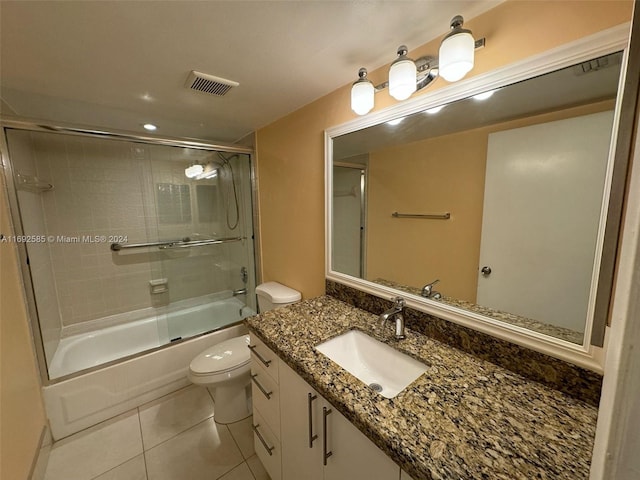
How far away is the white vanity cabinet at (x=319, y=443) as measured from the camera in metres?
0.71

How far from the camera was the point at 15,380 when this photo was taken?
1.19 metres

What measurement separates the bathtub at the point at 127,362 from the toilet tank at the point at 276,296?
21.8 inches

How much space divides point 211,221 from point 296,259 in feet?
4.08

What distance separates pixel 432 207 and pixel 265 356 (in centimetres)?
105

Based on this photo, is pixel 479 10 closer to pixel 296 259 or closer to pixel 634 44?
pixel 634 44

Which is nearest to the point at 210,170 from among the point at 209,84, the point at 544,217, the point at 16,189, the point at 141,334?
the point at 209,84

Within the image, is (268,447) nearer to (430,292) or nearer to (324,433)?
(324,433)

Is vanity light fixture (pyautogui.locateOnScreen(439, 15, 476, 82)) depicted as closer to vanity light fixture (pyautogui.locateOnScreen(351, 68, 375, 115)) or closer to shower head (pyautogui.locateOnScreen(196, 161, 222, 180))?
vanity light fixture (pyautogui.locateOnScreen(351, 68, 375, 115))

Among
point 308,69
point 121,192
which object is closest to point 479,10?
point 308,69

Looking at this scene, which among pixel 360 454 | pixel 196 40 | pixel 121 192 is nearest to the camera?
pixel 360 454

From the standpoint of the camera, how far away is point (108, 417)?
5.60 feet

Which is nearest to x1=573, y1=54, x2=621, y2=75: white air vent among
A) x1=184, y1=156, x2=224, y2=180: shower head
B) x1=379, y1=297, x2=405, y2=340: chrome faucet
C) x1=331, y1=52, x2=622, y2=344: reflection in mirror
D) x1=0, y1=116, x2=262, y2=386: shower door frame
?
x1=331, y1=52, x2=622, y2=344: reflection in mirror

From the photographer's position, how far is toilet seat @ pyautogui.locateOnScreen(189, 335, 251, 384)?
5.08ft

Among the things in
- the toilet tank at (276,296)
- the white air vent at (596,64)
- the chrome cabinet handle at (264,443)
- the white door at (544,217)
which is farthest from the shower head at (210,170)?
the white air vent at (596,64)
